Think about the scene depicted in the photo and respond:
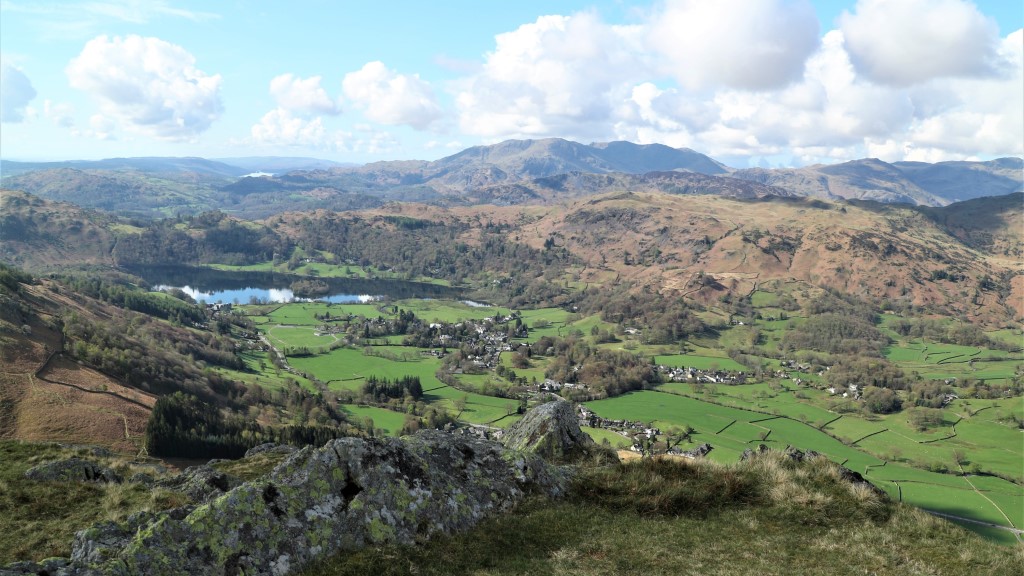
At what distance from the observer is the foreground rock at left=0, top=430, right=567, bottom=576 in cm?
1067

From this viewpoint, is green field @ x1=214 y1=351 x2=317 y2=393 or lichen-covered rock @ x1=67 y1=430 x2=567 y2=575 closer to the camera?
lichen-covered rock @ x1=67 y1=430 x2=567 y2=575

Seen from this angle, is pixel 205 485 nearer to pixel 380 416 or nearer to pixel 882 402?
pixel 380 416

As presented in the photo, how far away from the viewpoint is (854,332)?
19100 centimetres

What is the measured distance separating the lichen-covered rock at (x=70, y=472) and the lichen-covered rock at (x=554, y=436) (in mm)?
18737

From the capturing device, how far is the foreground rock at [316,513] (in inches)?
420

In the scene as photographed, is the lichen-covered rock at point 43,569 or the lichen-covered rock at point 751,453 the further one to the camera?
the lichen-covered rock at point 751,453

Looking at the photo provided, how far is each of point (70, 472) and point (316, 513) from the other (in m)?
18.7

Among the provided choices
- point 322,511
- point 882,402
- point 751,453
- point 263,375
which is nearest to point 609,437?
point 751,453

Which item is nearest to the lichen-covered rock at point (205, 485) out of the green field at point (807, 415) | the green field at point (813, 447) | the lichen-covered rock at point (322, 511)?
the lichen-covered rock at point (322, 511)

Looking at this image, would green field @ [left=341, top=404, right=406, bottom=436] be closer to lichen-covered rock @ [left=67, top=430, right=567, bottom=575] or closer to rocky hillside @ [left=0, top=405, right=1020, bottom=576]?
rocky hillside @ [left=0, top=405, right=1020, bottom=576]

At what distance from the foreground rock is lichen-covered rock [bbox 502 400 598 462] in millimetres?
5480

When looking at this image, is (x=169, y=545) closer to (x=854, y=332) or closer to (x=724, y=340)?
(x=724, y=340)

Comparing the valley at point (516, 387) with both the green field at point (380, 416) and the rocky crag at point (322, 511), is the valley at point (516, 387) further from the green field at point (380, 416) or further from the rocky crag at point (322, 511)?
the rocky crag at point (322, 511)

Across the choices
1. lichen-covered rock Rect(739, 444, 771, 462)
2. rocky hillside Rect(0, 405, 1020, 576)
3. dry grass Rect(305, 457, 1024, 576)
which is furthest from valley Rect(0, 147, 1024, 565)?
rocky hillside Rect(0, 405, 1020, 576)
